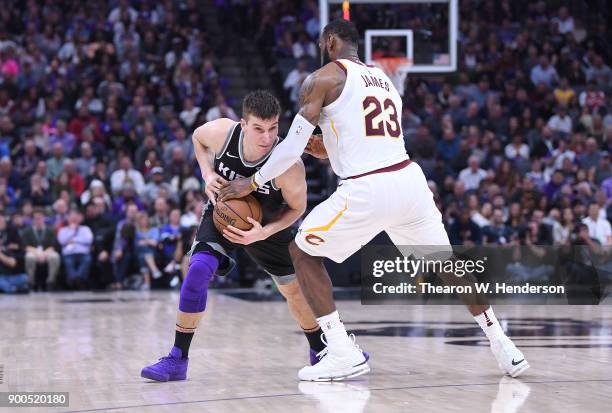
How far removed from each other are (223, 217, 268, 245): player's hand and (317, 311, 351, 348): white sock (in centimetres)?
57

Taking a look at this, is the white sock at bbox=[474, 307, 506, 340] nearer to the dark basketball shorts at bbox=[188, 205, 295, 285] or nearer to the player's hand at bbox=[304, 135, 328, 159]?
the dark basketball shorts at bbox=[188, 205, 295, 285]

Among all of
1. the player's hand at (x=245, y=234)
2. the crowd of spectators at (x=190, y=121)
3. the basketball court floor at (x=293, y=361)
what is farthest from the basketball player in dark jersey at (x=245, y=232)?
the crowd of spectators at (x=190, y=121)

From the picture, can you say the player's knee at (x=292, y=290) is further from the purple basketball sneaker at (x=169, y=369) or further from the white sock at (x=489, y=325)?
the white sock at (x=489, y=325)

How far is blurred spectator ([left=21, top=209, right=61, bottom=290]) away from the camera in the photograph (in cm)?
1369

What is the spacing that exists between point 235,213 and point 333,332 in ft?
2.76

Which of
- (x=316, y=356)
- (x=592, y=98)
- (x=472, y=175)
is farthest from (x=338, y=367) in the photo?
(x=592, y=98)

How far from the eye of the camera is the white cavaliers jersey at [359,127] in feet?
17.3

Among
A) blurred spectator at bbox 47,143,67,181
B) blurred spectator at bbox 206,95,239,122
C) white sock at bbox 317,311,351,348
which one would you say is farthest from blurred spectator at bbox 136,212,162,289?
white sock at bbox 317,311,351,348

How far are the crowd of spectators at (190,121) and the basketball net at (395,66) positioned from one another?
65cm

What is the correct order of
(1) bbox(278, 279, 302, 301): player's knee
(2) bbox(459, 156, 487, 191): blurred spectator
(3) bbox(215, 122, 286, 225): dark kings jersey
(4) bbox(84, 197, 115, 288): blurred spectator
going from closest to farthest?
(3) bbox(215, 122, 286, 225): dark kings jersey → (1) bbox(278, 279, 302, 301): player's knee → (4) bbox(84, 197, 115, 288): blurred spectator → (2) bbox(459, 156, 487, 191): blurred spectator

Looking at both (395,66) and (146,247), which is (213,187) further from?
(146,247)

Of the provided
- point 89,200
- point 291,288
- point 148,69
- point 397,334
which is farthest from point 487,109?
point 291,288

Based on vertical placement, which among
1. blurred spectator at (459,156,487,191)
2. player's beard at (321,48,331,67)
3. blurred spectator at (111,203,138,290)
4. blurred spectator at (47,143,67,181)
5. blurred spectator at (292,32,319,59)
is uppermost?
player's beard at (321,48,331,67)

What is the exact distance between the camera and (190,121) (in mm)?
16219
